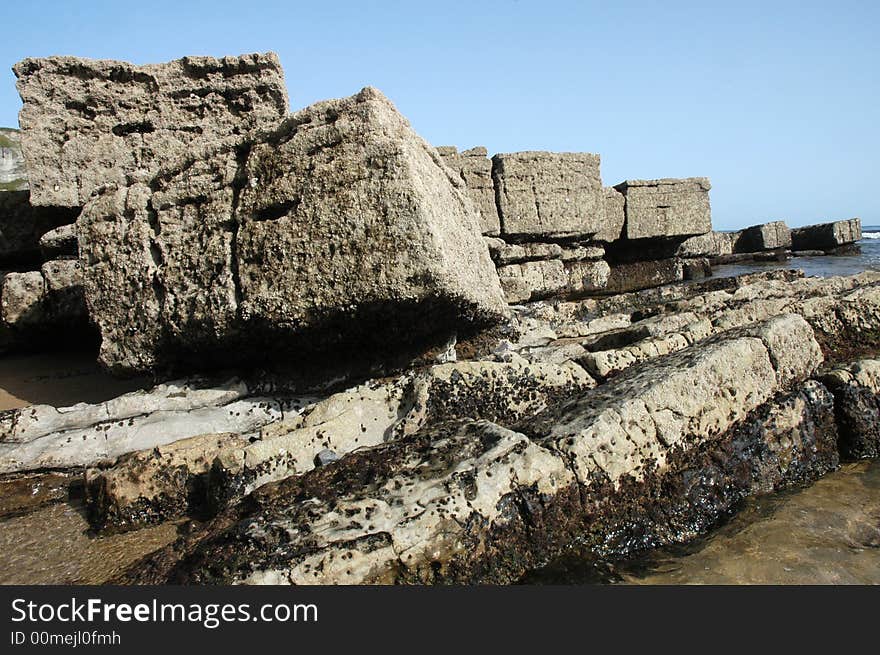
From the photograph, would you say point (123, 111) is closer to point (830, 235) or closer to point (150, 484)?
point (150, 484)

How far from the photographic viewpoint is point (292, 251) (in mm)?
4043

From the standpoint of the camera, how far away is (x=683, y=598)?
7.77 ft

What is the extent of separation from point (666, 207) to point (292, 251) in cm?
875

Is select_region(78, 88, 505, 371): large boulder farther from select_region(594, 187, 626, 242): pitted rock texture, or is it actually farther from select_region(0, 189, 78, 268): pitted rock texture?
select_region(594, 187, 626, 242): pitted rock texture

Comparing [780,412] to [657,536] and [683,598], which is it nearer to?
[657,536]

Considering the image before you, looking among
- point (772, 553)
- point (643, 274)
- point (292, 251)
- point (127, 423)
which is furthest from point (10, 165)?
point (772, 553)

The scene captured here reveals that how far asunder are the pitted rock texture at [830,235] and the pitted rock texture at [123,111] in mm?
23722

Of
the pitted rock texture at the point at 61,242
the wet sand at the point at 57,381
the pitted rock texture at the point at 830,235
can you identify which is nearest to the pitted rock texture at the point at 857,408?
the wet sand at the point at 57,381

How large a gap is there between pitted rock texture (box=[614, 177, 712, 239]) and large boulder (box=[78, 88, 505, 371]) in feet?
21.7

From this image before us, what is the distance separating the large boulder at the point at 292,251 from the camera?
12.8ft

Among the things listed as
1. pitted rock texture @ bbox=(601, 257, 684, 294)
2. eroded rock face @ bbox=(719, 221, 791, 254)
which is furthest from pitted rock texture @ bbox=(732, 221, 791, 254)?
pitted rock texture @ bbox=(601, 257, 684, 294)

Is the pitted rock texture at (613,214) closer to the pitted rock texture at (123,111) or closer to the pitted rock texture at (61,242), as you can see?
the pitted rock texture at (123,111)

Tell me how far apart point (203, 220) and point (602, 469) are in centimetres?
334

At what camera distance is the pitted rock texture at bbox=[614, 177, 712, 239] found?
10.8 meters
